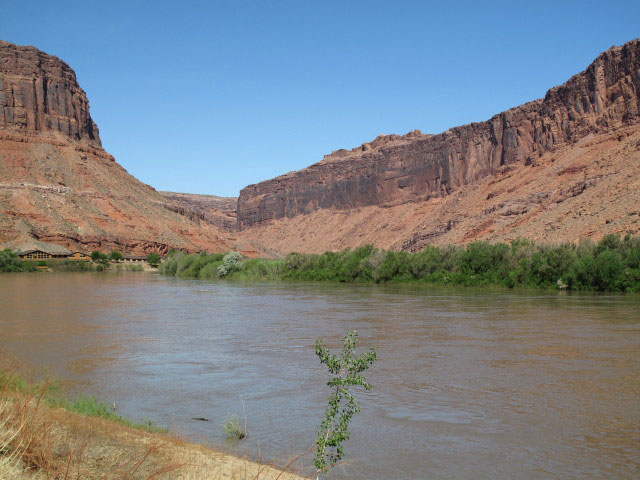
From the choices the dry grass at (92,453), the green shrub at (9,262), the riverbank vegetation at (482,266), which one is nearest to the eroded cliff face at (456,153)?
the riverbank vegetation at (482,266)

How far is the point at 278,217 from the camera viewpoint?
132000 mm

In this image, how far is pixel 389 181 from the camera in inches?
4031

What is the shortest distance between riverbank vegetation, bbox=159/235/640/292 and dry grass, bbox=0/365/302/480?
88.0 feet

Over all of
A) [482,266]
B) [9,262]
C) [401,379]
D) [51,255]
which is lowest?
[401,379]

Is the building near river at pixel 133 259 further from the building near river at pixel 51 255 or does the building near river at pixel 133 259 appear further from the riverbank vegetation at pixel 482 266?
the riverbank vegetation at pixel 482 266

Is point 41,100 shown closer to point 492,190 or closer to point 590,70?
point 492,190

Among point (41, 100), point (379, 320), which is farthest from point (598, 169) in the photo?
point (41, 100)

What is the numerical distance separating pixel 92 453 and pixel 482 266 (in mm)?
34273

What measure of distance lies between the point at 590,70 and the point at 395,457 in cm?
7023

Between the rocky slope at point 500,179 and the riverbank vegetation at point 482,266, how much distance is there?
24.9ft

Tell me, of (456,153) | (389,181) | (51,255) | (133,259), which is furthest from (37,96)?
(456,153)

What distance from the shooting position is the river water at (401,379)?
652 cm

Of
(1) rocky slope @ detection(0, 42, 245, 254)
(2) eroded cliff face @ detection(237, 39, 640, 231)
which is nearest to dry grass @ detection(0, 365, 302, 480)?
(2) eroded cliff face @ detection(237, 39, 640, 231)

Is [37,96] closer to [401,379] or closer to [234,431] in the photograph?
[401,379]
